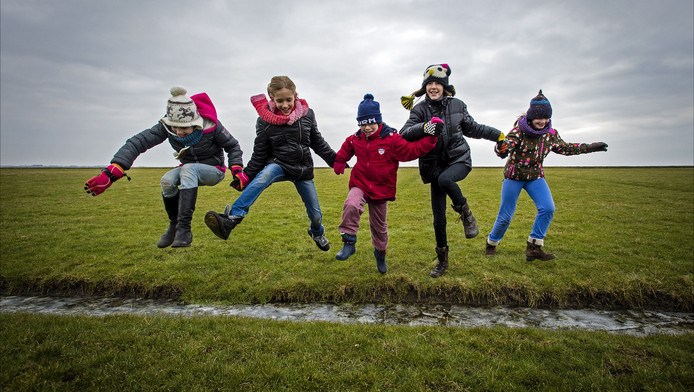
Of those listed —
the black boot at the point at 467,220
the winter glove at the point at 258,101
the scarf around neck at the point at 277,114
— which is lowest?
the black boot at the point at 467,220

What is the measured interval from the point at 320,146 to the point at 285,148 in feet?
2.72

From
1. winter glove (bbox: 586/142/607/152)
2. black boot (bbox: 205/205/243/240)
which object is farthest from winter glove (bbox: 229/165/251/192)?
winter glove (bbox: 586/142/607/152)

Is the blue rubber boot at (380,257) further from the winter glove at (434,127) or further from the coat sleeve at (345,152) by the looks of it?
the winter glove at (434,127)

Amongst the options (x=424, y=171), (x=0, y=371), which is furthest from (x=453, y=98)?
(x=0, y=371)

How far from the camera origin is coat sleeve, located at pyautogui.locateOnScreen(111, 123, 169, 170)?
5590mm

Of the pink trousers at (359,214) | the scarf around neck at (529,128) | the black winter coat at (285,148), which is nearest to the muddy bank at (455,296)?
the pink trousers at (359,214)

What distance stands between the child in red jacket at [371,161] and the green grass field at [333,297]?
2.00 metres

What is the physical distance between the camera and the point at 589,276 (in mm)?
9070

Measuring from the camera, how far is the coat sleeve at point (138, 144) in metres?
5.59

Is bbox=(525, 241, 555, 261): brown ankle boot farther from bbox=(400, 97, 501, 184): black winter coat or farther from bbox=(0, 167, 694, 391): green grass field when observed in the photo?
bbox=(400, 97, 501, 184): black winter coat

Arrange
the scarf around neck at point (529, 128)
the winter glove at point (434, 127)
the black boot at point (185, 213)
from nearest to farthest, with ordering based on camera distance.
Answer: the winter glove at point (434, 127) < the black boot at point (185, 213) < the scarf around neck at point (529, 128)

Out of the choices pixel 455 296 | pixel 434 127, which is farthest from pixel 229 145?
pixel 455 296

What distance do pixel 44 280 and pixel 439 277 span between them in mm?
10631

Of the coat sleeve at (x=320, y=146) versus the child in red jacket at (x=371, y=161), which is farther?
the coat sleeve at (x=320, y=146)
